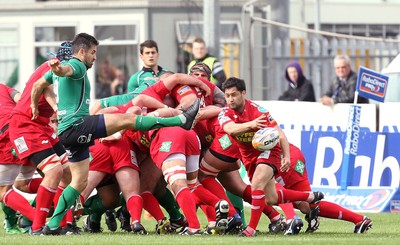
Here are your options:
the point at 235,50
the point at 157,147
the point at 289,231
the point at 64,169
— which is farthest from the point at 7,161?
the point at 235,50

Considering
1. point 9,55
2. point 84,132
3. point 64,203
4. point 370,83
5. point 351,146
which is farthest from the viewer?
point 9,55

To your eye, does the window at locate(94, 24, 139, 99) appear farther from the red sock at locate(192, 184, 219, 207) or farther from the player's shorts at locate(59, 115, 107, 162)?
the player's shorts at locate(59, 115, 107, 162)

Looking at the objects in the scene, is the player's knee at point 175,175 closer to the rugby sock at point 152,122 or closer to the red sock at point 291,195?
the rugby sock at point 152,122

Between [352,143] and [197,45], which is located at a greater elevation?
[197,45]

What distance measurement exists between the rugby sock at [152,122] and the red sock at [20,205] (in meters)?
1.90

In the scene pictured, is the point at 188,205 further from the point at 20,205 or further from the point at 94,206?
the point at 20,205

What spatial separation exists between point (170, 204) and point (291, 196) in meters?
1.73

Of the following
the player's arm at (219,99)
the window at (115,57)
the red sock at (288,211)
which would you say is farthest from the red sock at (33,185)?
the window at (115,57)

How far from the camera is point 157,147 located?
51.2 feet

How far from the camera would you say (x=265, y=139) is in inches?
592

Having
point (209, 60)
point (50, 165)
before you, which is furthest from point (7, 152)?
point (209, 60)

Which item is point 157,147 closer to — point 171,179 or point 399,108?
point 171,179

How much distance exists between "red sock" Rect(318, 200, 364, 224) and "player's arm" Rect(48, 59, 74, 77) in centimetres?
327

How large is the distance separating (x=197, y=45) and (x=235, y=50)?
816cm
